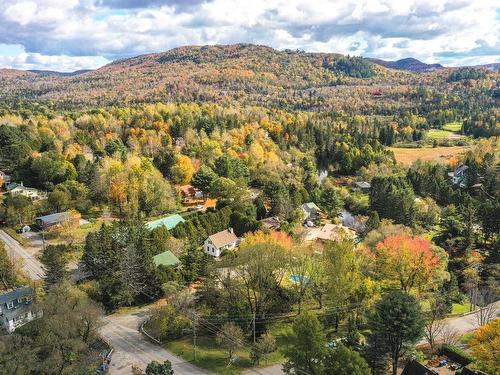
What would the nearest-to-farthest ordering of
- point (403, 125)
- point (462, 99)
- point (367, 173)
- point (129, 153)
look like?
1. point (129, 153)
2. point (367, 173)
3. point (403, 125)
4. point (462, 99)

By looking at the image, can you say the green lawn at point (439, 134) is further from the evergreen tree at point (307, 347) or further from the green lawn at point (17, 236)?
the evergreen tree at point (307, 347)

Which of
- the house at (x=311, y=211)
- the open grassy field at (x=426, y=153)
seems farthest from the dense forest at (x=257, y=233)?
the open grassy field at (x=426, y=153)

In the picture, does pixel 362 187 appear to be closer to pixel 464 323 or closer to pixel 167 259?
pixel 464 323

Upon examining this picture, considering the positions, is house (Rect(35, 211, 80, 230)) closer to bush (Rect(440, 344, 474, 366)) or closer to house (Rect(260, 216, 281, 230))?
house (Rect(260, 216, 281, 230))

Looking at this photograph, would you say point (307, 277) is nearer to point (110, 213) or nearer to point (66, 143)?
point (110, 213)

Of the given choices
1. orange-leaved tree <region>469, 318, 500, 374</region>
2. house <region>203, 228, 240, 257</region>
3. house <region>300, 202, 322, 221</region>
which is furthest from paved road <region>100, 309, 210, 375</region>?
house <region>300, 202, 322, 221</region>

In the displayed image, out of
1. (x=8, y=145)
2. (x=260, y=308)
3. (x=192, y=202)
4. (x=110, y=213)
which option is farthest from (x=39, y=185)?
(x=260, y=308)
